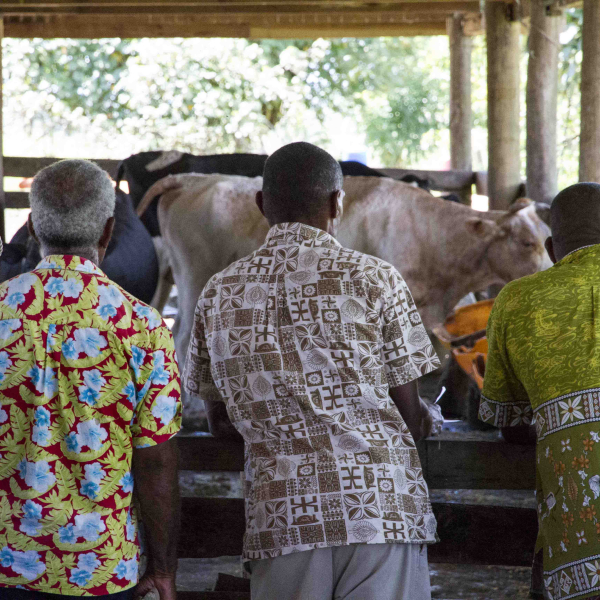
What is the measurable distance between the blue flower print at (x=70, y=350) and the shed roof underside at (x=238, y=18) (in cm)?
477

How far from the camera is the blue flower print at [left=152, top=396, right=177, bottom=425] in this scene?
1832mm

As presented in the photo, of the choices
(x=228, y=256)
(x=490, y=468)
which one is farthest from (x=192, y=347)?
(x=228, y=256)

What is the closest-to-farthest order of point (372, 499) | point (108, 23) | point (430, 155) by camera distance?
point (372, 499) < point (108, 23) < point (430, 155)

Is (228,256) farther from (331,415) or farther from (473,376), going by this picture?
(331,415)

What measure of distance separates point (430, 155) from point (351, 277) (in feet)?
59.6

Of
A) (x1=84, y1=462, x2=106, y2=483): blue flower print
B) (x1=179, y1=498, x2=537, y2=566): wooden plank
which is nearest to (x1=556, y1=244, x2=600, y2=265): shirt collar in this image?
(x1=179, y1=498, x2=537, y2=566): wooden plank

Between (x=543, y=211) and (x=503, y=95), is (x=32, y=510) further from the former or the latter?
(x=503, y=95)

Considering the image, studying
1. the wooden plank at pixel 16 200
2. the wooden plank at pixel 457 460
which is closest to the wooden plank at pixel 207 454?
the wooden plank at pixel 457 460

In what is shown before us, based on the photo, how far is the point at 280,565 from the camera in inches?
76.7

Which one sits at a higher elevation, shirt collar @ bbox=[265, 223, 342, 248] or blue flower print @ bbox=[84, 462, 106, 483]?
shirt collar @ bbox=[265, 223, 342, 248]

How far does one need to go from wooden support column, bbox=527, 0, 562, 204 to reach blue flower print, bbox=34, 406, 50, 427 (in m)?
4.78

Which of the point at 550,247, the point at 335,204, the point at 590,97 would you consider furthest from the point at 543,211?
the point at 335,204

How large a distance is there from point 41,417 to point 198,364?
1.70ft

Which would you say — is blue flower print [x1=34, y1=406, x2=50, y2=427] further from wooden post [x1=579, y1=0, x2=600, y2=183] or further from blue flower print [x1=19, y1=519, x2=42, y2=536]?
wooden post [x1=579, y1=0, x2=600, y2=183]
